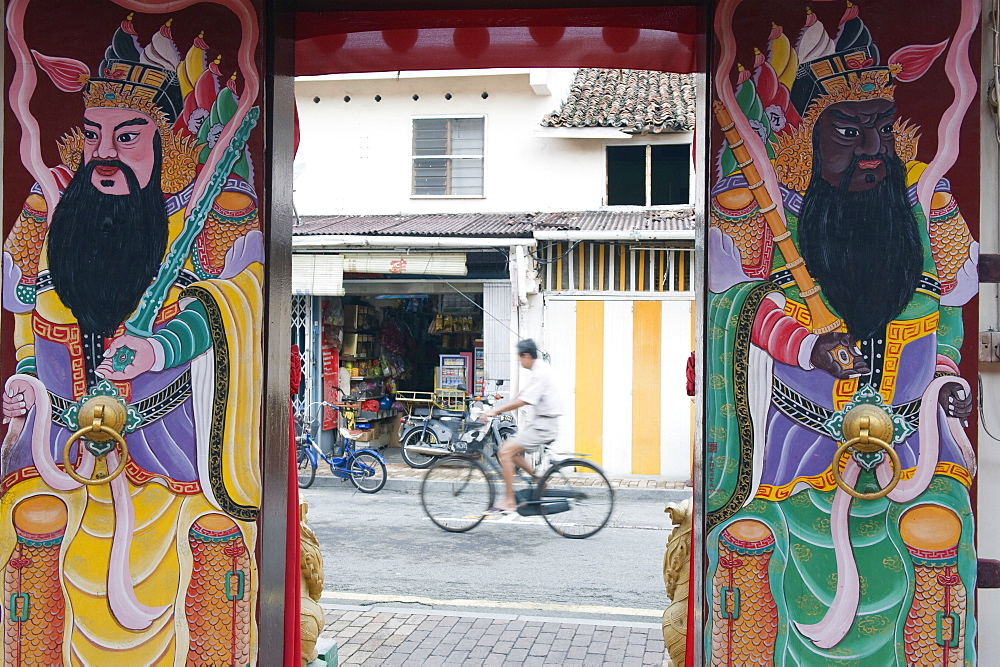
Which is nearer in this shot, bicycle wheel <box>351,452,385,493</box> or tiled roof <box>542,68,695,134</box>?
bicycle wheel <box>351,452,385,493</box>

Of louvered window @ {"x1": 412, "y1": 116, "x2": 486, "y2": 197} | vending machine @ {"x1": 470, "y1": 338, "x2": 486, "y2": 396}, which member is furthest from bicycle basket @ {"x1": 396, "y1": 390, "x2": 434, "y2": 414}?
louvered window @ {"x1": 412, "y1": 116, "x2": 486, "y2": 197}

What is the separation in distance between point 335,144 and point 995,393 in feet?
40.6

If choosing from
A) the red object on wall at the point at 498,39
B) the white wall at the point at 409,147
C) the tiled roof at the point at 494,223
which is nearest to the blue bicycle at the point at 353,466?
the tiled roof at the point at 494,223

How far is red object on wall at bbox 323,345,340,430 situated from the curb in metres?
1.75

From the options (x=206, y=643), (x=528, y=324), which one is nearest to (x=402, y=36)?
(x=206, y=643)

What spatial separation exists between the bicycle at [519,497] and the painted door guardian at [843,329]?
6.21 meters

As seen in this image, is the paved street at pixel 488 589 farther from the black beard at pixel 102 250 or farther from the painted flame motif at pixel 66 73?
the painted flame motif at pixel 66 73

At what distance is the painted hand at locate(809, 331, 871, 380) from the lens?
1869 millimetres

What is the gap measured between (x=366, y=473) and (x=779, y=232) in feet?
29.9

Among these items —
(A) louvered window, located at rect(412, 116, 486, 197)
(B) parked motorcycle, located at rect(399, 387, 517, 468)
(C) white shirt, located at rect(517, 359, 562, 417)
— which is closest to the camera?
(C) white shirt, located at rect(517, 359, 562, 417)

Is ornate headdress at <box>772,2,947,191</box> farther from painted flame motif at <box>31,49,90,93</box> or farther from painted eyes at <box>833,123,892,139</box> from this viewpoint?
painted flame motif at <box>31,49,90,93</box>

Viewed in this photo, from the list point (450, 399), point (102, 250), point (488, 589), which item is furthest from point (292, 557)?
point (450, 399)

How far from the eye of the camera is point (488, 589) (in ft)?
20.8

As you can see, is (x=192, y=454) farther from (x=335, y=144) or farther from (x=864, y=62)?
(x=335, y=144)
